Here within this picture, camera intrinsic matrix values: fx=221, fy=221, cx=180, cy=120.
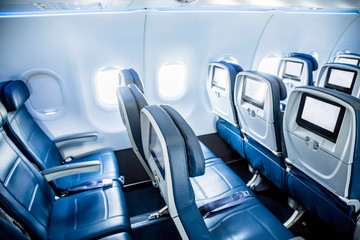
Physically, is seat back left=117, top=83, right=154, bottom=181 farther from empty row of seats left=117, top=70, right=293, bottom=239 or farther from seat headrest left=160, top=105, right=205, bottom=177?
seat headrest left=160, top=105, right=205, bottom=177

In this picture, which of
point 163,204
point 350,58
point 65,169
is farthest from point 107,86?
point 350,58

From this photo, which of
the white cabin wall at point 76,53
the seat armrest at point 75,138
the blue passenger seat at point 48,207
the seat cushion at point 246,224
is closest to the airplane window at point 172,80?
the white cabin wall at point 76,53

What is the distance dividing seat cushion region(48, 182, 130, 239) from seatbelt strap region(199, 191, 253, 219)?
61cm

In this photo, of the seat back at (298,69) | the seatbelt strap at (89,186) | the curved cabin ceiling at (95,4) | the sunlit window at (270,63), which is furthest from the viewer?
the sunlit window at (270,63)

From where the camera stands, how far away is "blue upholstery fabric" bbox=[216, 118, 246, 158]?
295cm

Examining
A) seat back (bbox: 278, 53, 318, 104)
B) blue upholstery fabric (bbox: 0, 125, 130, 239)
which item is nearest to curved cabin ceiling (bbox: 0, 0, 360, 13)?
blue upholstery fabric (bbox: 0, 125, 130, 239)

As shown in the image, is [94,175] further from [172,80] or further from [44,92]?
[172,80]

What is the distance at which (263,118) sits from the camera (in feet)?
7.36

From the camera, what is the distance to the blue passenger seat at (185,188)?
1.08 metres

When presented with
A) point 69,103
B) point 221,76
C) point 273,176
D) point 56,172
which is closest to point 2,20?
point 69,103

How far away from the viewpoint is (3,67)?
2604mm

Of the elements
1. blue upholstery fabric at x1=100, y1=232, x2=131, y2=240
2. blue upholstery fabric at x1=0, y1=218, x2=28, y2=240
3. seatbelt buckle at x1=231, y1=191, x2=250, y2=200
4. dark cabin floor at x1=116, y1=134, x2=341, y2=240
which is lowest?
dark cabin floor at x1=116, y1=134, x2=341, y2=240

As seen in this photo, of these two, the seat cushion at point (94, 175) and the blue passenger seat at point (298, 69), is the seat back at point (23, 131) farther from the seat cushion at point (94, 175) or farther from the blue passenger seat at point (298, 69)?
the blue passenger seat at point (298, 69)

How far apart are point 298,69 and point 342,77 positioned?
887 millimetres
